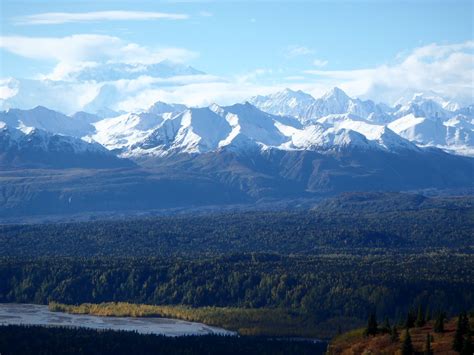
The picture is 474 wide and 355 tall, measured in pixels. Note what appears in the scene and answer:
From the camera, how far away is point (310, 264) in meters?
185

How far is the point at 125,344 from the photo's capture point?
121 m

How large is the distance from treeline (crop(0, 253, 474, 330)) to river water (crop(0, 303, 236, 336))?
40.8ft

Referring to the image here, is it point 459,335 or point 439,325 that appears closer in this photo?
point 459,335

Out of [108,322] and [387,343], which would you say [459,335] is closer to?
[387,343]

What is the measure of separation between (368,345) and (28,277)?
85.2 m

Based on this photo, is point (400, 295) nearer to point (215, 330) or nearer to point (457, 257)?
point (215, 330)

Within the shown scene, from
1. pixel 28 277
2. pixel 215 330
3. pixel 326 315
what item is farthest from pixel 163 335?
pixel 28 277

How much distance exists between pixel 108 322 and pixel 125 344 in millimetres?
22771

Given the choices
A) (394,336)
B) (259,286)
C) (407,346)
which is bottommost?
(259,286)

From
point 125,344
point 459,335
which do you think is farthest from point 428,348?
point 125,344

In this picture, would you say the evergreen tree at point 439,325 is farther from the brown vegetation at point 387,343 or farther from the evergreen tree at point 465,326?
the evergreen tree at point 465,326

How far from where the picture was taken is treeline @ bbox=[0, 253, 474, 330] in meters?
149

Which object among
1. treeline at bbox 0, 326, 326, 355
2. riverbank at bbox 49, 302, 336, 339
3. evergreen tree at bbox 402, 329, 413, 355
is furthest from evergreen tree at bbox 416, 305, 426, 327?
riverbank at bbox 49, 302, 336, 339

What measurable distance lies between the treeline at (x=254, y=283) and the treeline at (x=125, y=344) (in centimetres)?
2208
